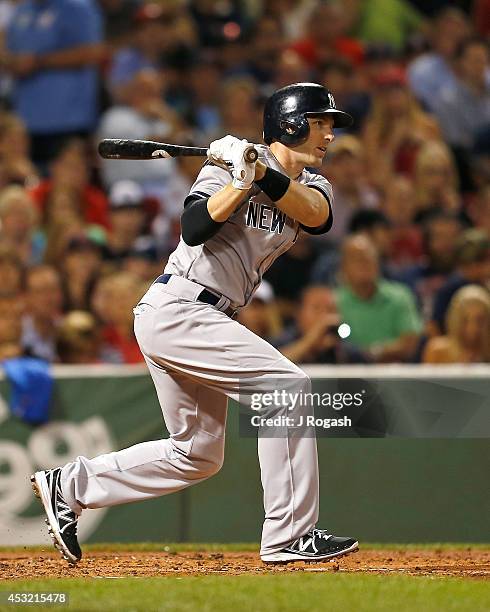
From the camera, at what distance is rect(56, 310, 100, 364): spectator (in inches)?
300

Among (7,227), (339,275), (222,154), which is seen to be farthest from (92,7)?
(222,154)

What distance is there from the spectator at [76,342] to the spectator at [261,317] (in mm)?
918

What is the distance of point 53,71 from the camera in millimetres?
10508

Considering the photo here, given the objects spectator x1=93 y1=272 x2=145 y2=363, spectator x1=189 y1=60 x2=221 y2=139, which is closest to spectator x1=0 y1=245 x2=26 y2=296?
spectator x1=93 y1=272 x2=145 y2=363

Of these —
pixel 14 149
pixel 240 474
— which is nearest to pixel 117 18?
pixel 14 149

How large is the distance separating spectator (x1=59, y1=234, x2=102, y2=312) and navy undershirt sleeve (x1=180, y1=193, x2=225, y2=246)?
3.40 m

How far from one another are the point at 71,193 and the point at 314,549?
5.28m

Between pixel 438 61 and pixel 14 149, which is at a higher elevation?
pixel 438 61

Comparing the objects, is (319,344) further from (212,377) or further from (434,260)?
(212,377)

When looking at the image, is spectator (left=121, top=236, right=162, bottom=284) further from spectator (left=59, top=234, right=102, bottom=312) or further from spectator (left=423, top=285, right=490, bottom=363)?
spectator (left=423, top=285, right=490, bottom=363)

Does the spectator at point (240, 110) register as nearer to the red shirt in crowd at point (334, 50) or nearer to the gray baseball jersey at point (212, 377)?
the red shirt in crowd at point (334, 50)

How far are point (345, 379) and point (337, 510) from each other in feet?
2.33

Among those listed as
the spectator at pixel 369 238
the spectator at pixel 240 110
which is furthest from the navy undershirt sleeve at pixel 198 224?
the spectator at pixel 240 110

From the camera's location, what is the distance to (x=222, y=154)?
189 inches
